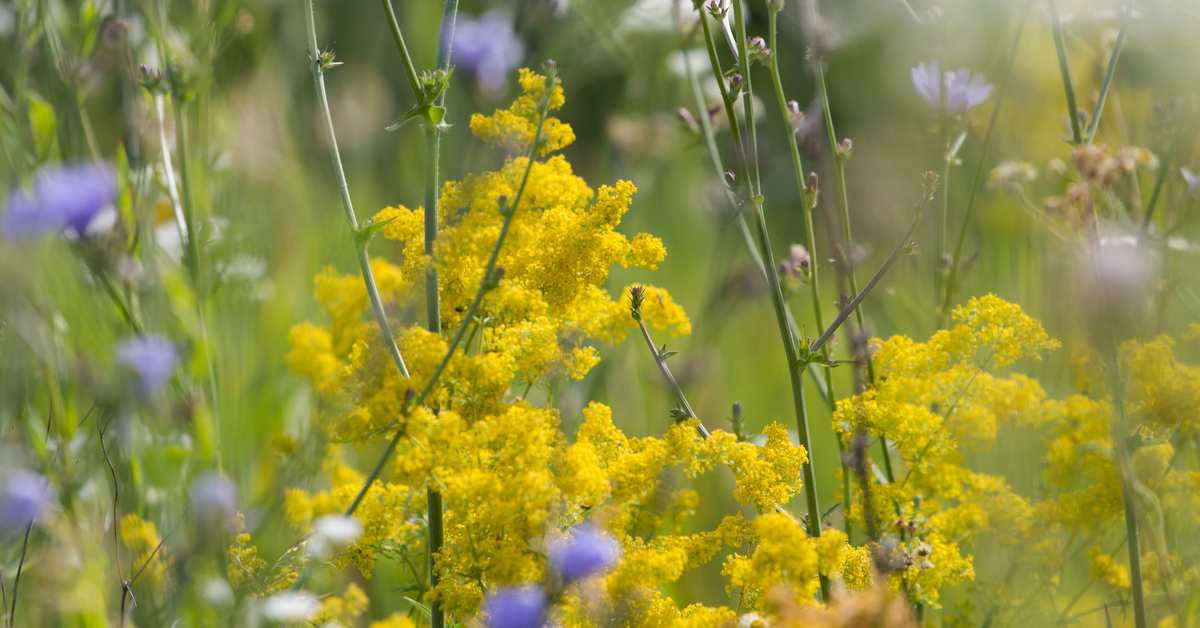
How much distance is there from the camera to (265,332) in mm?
1522

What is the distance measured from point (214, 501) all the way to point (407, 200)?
3.83 feet

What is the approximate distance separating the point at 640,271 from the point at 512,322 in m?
1.24

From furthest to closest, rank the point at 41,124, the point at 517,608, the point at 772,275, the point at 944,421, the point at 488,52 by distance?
1. the point at 488,52
2. the point at 41,124
3. the point at 944,421
4. the point at 772,275
5. the point at 517,608

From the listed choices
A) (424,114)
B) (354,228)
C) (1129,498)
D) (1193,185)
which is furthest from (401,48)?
(1193,185)

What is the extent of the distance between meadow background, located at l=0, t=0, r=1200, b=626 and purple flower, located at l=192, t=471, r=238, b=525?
Answer: 47 millimetres

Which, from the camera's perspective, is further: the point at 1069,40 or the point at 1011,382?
the point at 1069,40

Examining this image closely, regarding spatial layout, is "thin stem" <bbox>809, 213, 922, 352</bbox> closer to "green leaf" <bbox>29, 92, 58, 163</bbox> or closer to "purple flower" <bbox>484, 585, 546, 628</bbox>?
"purple flower" <bbox>484, 585, 546, 628</bbox>

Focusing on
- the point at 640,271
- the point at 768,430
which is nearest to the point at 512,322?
the point at 768,430

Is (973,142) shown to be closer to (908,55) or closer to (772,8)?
(908,55)

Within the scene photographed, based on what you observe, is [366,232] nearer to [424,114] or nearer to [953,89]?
[424,114]

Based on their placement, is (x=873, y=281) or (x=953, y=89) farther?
(x=953, y=89)

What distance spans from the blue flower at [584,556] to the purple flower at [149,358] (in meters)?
0.48

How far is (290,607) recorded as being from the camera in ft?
2.37

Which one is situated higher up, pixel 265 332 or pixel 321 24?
pixel 321 24
